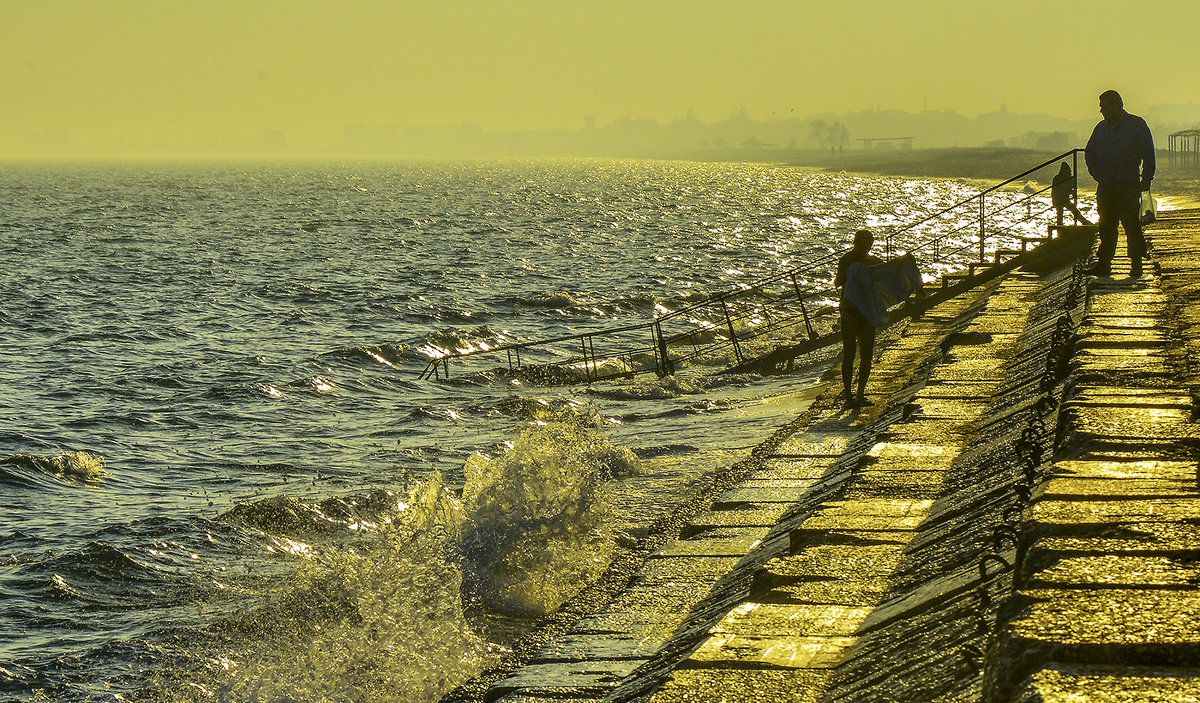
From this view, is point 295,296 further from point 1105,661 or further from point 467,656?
point 1105,661

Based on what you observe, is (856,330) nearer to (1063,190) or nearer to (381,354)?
(1063,190)

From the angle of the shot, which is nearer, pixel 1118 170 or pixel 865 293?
pixel 865 293

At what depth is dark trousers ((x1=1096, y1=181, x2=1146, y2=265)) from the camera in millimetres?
11266

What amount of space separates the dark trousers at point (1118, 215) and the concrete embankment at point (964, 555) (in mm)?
992

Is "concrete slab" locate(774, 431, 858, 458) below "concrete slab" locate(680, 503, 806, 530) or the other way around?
the other way around

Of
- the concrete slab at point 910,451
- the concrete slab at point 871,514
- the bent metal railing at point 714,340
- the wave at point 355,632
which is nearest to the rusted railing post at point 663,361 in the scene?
the bent metal railing at point 714,340

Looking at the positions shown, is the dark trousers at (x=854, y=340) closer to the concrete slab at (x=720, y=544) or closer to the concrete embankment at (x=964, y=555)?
the concrete embankment at (x=964, y=555)

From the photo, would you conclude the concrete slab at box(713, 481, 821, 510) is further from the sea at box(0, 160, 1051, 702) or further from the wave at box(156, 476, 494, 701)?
the wave at box(156, 476, 494, 701)

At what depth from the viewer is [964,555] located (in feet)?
15.9

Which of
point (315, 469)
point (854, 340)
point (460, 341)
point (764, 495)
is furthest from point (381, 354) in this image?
point (764, 495)

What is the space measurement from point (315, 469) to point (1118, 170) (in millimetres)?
10486

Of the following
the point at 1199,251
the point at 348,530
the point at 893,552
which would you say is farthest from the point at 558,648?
the point at 1199,251

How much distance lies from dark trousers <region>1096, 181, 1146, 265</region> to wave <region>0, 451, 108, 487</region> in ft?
43.7

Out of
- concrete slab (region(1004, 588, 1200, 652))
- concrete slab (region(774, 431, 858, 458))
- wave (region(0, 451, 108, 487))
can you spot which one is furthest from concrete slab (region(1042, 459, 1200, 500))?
wave (region(0, 451, 108, 487))
